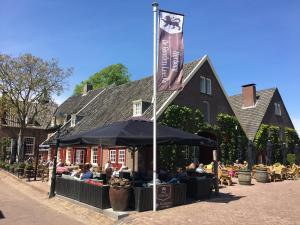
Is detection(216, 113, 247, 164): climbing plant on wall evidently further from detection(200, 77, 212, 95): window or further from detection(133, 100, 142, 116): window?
detection(133, 100, 142, 116): window

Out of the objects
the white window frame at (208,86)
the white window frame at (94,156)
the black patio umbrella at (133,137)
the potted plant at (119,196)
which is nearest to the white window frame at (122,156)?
the white window frame at (94,156)

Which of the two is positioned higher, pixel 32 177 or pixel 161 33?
pixel 161 33

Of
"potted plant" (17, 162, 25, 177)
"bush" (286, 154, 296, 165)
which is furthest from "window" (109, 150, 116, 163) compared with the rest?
"bush" (286, 154, 296, 165)

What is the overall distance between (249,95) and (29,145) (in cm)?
2818

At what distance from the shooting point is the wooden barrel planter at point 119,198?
10258 millimetres

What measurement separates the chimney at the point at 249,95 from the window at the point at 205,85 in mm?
10149

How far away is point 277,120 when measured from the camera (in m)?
35.2

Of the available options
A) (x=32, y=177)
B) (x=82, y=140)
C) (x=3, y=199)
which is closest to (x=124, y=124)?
(x=82, y=140)

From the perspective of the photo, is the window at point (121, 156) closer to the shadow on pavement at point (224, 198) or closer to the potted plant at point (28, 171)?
the potted plant at point (28, 171)

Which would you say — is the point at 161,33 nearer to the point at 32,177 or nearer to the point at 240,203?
the point at 240,203

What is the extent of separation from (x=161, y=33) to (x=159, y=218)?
6125 millimetres

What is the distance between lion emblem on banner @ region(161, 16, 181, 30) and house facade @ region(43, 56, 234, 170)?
11.1 m

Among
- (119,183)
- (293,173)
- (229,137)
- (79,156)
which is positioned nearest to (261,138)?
(229,137)

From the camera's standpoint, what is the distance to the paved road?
9.69 m
